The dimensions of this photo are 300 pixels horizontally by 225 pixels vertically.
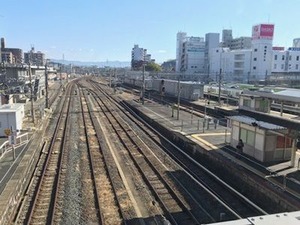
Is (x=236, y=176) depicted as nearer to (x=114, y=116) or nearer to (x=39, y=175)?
(x=39, y=175)

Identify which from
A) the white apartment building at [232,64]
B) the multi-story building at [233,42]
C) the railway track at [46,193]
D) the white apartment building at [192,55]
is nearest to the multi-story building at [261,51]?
the white apartment building at [232,64]

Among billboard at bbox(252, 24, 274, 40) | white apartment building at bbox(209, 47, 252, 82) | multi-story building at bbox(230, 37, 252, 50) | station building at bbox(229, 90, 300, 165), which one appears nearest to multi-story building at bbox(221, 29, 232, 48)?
multi-story building at bbox(230, 37, 252, 50)

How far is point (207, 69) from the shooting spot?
111562 mm

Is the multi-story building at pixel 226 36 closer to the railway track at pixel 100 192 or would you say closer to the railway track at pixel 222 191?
the railway track at pixel 100 192

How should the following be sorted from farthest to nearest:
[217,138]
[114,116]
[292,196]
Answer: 1. [114,116]
2. [217,138]
3. [292,196]

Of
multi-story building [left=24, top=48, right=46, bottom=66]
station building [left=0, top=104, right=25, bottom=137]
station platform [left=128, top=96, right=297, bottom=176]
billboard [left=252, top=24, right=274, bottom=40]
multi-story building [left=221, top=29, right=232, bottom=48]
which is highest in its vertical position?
multi-story building [left=221, top=29, right=232, bottom=48]

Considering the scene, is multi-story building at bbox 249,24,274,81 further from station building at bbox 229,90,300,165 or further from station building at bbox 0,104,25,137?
station building at bbox 0,104,25,137

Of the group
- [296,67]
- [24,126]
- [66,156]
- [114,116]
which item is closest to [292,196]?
[66,156]

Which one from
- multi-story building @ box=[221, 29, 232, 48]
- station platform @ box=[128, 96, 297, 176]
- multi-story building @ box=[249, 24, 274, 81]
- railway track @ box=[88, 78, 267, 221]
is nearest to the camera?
railway track @ box=[88, 78, 267, 221]

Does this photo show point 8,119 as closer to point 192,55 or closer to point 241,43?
point 192,55

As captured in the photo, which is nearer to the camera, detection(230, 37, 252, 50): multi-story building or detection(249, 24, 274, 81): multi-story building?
detection(249, 24, 274, 81): multi-story building

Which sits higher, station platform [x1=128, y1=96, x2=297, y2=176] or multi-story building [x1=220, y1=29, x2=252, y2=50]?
multi-story building [x1=220, y1=29, x2=252, y2=50]

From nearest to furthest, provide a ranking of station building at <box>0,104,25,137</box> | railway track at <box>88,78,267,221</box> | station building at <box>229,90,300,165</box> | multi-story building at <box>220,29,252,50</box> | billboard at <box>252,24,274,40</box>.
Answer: railway track at <box>88,78,267,221</box>
station building at <box>229,90,300,165</box>
station building at <box>0,104,25,137</box>
billboard at <box>252,24,274,40</box>
multi-story building at <box>220,29,252,50</box>

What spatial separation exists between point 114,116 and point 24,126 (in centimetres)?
1036
